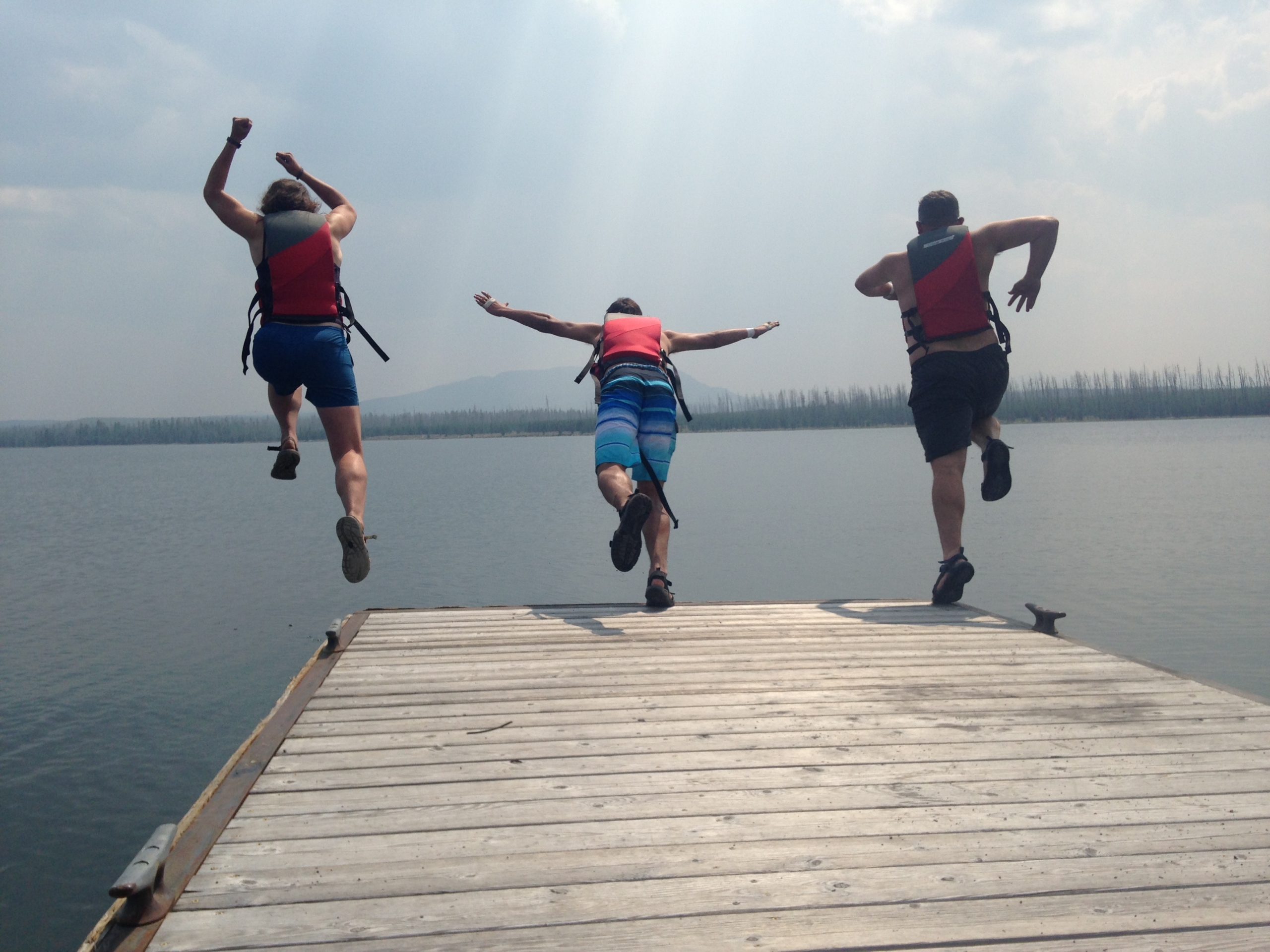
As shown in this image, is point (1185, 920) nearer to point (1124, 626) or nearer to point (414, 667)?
point (414, 667)

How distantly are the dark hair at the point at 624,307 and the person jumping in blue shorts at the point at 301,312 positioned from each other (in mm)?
1511

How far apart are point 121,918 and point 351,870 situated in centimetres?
45

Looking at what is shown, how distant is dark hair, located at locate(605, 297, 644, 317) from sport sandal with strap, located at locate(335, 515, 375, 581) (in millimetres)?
1957

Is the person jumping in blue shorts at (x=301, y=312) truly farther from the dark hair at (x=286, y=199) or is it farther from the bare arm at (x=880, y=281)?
the bare arm at (x=880, y=281)

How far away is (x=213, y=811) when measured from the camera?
2439mm

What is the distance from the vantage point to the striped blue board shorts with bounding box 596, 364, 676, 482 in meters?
5.15

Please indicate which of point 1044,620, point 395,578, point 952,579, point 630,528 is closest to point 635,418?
point 630,528

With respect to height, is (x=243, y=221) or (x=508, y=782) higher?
(x=243, y=221)

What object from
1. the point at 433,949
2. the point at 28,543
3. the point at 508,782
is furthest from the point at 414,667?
the point at 28,543

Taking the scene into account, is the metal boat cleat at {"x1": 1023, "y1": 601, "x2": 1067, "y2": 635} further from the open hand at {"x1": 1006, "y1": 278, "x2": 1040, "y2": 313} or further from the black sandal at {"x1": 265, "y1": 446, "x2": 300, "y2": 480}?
the black sandal at {"x1": 265, "y1": 446, "x2": 300, "y2": 480}

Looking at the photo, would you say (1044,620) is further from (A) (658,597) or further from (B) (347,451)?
(B) (347,451)

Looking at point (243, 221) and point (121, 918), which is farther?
point (243, 221)

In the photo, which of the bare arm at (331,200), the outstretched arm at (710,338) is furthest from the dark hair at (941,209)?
the bare arm at (331,200)

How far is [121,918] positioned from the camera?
1.93 metres
